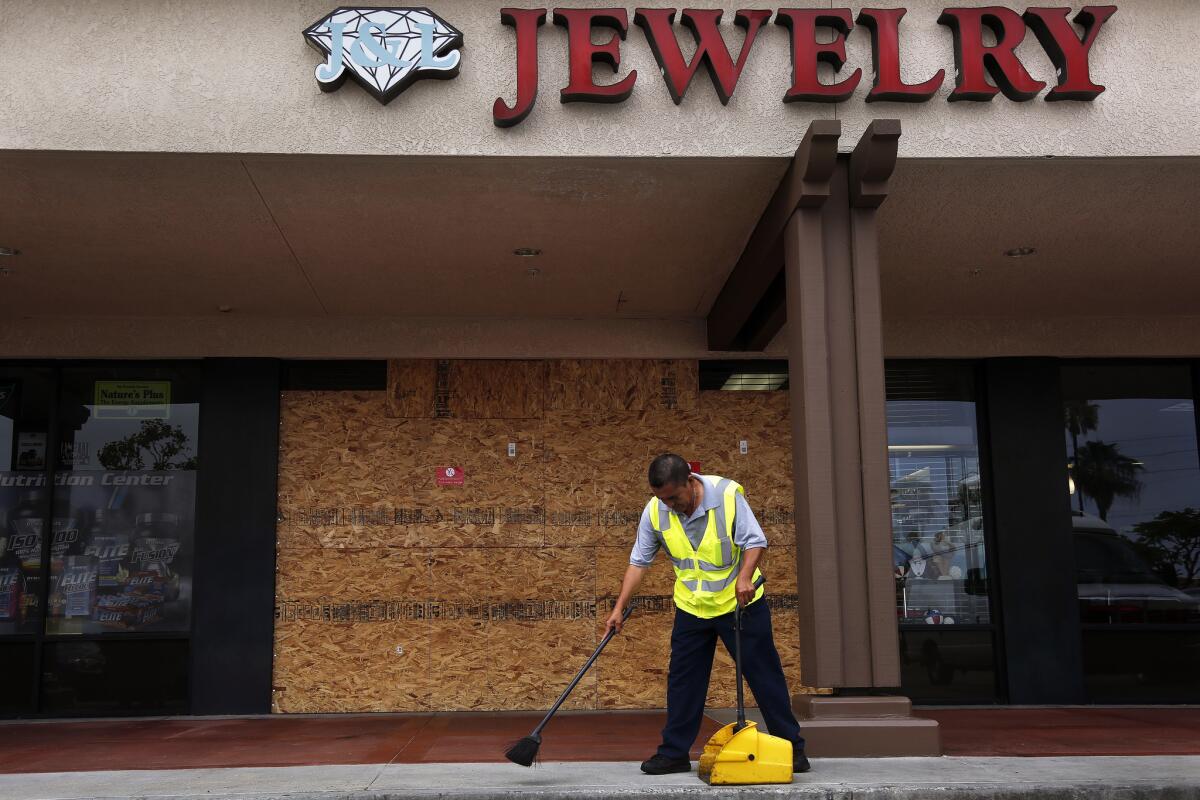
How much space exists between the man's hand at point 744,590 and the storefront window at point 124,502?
6.12 metres

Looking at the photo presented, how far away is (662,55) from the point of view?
22.8 ft

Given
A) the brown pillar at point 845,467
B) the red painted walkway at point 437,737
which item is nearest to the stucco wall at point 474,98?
the brown pillar at point 845,467

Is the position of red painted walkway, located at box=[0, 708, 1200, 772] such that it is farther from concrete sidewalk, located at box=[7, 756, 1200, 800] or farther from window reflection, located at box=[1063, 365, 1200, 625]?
window reflection, located at box=[1063, 365, 1200, 625]

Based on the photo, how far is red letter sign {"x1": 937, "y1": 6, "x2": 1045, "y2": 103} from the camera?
698 cm

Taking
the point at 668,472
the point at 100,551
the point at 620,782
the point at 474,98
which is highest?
Answer: the point at 474,98

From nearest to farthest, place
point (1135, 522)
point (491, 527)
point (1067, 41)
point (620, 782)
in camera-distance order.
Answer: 1. point (620, 782)
2. point (1067, 41)
3. point (491, 527)
4. point (1135, 522)

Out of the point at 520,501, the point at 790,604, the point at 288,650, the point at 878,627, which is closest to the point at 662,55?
the point at 878,627

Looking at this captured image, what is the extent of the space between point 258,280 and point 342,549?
258 centimetres

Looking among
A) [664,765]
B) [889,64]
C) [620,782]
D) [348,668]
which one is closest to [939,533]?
[889,64]

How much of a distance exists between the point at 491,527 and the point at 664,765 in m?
4.46

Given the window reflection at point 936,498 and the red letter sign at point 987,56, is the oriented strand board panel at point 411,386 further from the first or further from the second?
the red letter sign at point 987,56

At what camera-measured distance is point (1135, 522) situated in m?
10.5

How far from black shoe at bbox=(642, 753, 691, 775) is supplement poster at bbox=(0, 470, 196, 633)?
220 inches

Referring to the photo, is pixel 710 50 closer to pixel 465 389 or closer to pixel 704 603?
pixel 704 603
